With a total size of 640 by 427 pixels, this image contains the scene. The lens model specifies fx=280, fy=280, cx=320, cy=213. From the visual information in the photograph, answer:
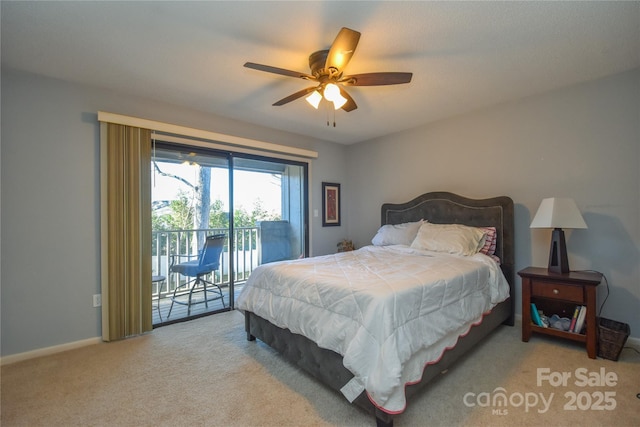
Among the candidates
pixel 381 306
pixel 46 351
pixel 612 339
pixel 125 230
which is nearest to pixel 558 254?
pixel 612 339

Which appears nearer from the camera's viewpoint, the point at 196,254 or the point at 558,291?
the point at 558,291

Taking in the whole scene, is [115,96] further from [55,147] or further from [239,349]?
[239,349]

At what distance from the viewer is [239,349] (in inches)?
98.7

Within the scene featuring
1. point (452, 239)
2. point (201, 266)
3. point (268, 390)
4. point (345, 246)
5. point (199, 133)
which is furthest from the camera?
point (345, 246)

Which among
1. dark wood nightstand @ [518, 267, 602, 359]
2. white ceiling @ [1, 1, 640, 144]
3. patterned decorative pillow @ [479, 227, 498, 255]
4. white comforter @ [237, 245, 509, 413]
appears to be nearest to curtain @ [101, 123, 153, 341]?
white ceiling @ [1, 1, 640, 144]

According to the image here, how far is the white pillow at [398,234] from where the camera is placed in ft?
11.4

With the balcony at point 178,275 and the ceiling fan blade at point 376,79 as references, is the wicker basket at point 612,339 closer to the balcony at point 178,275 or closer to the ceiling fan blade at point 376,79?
the ceiling fan blade at point 376,79

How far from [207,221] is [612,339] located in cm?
407

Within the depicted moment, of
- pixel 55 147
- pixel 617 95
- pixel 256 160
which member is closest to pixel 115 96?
pixel 55 147

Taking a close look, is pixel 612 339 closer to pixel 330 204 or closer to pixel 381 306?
pixel 381 306

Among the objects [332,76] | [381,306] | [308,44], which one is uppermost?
[308,44]

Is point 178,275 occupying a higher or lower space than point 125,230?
lower

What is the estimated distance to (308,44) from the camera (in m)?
2.01

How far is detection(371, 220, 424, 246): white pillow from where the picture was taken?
11.4 ft
